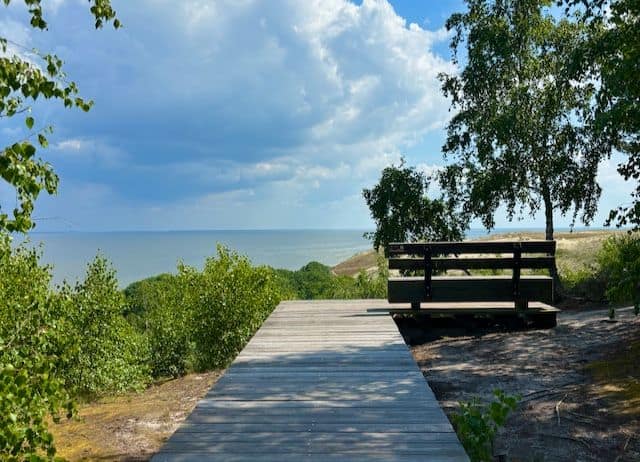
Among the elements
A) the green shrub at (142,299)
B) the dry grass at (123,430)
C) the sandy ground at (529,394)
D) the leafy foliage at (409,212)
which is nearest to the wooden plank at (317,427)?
the sandy ground at (529,394)

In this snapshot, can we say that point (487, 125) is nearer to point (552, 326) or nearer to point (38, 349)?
point (552, 326)

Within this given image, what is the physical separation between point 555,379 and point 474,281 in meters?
3.08

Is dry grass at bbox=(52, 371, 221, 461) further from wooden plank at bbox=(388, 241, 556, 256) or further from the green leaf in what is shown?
wooden plank at bbox=(388, 241, 556, 256)

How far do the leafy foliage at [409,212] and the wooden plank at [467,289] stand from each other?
8991 millimetres

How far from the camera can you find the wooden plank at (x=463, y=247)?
10500 mm

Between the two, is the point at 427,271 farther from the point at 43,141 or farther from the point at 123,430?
the point at 43,141

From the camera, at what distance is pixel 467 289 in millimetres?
10812

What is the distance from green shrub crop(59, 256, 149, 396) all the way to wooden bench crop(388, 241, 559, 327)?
24.9 feet

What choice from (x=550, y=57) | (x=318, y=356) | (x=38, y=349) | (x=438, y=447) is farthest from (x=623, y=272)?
(x=550, y=57)

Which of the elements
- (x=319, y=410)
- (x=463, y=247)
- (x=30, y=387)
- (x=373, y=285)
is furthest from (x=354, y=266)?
(x=30, y=387)

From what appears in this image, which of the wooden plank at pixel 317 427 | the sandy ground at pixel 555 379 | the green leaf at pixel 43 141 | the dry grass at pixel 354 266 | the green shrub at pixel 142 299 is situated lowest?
the green shrub at pixel 142 299

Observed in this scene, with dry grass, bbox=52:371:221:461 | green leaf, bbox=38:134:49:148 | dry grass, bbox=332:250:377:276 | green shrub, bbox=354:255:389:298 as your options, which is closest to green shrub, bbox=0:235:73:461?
green leaf, bbox=38:134:49:148

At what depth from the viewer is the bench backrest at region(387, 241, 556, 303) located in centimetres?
1054

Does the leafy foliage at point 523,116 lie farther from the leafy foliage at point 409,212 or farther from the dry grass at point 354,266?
the dry grass at point 354,266
